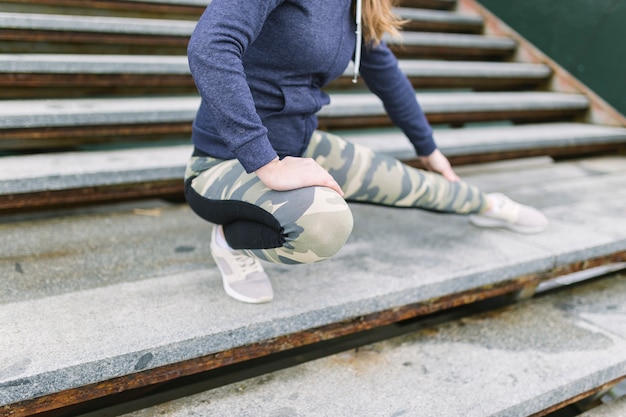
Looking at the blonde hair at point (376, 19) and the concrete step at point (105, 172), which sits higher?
the blonde hair at point (376, 19)

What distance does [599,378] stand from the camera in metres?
1.62

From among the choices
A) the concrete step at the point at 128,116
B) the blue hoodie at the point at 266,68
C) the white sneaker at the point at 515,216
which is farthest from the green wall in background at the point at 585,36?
the blue hoodie at the point at 266,68

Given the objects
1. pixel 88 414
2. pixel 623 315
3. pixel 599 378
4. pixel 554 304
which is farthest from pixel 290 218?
pixel 623 315

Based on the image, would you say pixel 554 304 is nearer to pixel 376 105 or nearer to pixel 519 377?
pixel 519 377

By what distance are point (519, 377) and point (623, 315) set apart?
67 cm

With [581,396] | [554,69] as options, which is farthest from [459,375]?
[554,69]

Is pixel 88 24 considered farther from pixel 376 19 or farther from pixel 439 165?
pixel 439 165

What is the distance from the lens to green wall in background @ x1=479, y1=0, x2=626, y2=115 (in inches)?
138

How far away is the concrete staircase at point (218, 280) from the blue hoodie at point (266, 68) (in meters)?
0.45

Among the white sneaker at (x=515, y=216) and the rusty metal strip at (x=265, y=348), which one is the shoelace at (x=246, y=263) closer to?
the rusty metal strip at (x=265, y=348)

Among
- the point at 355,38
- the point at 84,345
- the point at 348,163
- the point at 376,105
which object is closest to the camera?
the point at 84,345

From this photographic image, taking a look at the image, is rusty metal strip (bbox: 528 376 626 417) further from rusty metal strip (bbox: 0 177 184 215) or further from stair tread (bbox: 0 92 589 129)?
stair tread (bbox: 0 92 589 129)

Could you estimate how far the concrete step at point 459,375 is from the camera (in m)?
1.39

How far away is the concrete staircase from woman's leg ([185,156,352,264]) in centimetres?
21
